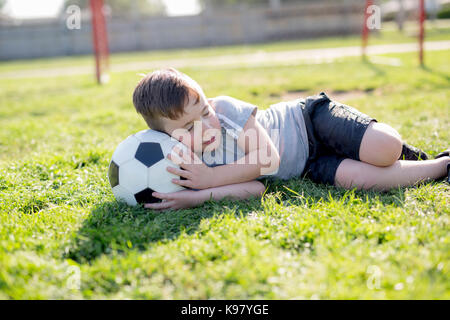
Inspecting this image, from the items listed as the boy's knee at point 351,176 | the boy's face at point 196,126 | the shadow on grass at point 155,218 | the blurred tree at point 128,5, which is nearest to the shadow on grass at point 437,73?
the boy's knee at point 351,176

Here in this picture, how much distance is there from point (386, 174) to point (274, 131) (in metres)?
0.74

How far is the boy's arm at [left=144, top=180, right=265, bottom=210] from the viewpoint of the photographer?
2162 mm

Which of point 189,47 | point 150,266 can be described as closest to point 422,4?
point 150,266

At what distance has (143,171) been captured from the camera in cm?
217

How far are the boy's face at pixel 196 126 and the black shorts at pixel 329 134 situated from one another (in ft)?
2.24

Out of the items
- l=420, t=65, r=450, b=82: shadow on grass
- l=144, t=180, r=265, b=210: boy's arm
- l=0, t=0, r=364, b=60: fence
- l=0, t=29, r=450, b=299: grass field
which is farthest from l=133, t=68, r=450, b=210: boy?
l=0, t=0, r=364, b=60: fence

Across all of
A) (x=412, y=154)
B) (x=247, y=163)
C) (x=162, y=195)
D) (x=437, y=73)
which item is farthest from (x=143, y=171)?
(x=437, y=73)

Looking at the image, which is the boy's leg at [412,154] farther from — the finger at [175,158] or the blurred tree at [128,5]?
the blurred tree at [128,5]

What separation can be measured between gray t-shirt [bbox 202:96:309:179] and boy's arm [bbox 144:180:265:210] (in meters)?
0.18

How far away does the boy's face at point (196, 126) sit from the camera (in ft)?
7.00

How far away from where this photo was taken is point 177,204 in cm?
219
